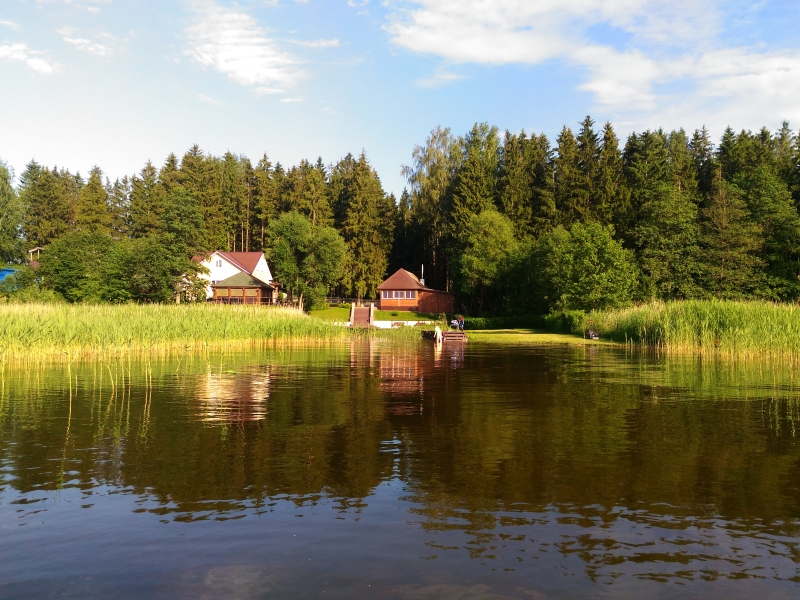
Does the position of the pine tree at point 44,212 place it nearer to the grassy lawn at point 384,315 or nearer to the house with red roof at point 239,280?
the house with red roof at point 239,280

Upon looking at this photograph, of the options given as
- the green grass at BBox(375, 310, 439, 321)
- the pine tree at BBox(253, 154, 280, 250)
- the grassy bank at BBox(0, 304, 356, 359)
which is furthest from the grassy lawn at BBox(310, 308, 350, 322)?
the grassy bank at BBox(0, 304, 356, 359)

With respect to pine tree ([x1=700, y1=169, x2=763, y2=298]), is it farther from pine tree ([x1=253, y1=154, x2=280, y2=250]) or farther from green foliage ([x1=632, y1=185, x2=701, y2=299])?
pine tree ([x1=253, y1=154, x2=280, y2=250])

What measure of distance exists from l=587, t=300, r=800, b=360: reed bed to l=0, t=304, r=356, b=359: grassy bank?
19.4 metres

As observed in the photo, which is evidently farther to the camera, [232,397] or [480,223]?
[480,223]

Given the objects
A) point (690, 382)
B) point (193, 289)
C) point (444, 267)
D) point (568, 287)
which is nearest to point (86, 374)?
point (690, 382)

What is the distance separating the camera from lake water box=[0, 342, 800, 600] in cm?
579

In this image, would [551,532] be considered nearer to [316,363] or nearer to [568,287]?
[316,363]

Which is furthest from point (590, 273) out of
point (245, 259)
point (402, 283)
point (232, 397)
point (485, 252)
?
point (232, 397)

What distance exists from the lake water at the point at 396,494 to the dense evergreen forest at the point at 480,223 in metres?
43.0

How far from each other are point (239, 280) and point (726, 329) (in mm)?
56845

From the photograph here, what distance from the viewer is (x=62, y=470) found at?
30.2ft

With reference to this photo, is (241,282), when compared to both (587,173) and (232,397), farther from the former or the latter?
Result: (232,397)

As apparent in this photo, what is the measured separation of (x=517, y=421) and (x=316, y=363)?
44.1 ft

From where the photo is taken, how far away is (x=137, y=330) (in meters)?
26.4
